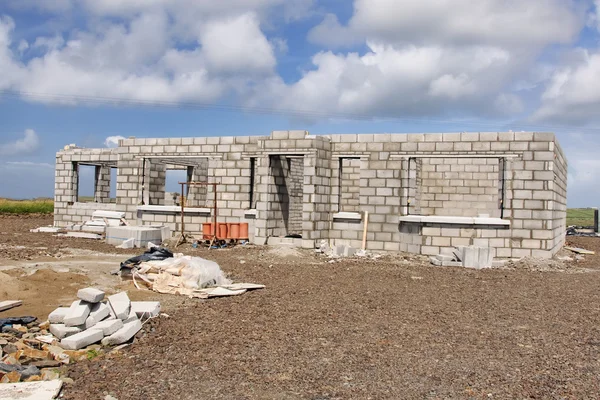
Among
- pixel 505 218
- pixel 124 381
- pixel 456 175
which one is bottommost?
pixel 124 381

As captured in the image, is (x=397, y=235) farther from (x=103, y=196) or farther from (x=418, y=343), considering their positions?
(x=103, y=196)

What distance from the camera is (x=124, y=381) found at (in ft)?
16.3

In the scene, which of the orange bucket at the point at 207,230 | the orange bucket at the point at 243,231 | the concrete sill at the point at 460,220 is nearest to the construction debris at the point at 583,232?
the concrete sill at the point at 460,220

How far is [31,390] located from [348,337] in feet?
11.9

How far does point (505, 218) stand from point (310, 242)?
5503 mm

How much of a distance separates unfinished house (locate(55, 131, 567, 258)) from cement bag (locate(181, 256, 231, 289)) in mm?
6134

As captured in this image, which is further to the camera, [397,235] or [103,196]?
[103,196]

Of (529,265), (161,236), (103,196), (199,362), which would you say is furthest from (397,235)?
(103,196)

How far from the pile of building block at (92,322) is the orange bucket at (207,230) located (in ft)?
32.9

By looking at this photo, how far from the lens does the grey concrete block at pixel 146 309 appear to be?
7.17 m

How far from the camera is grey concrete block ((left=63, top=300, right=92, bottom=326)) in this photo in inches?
241

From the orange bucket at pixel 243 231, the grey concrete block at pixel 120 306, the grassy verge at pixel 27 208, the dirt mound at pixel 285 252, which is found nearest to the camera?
the grey concrete block at pixel 120 306

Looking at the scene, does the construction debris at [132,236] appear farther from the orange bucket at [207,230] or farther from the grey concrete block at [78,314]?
the grey concrete block at [78,314]

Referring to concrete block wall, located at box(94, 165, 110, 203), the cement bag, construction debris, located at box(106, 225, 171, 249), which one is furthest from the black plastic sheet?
concrete block wall, located at box(94, 165, 110, 203)
